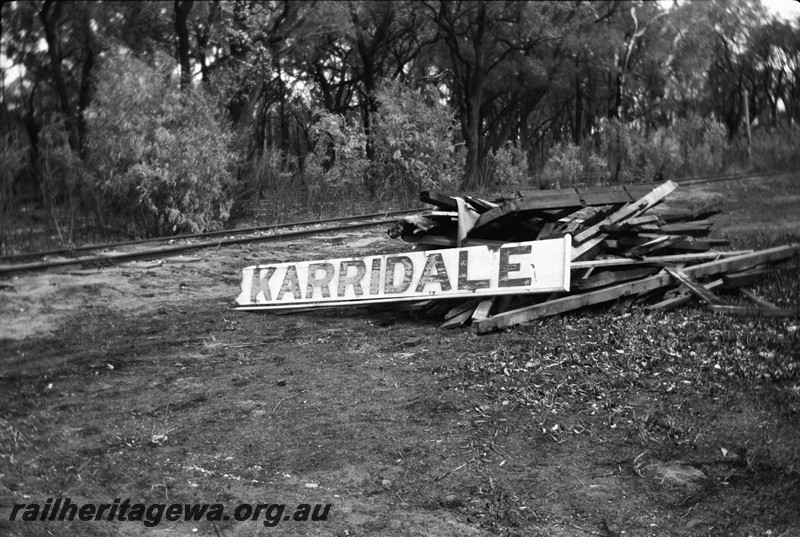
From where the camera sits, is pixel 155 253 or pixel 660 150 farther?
pixel 660 150

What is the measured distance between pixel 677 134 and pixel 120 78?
79.1ft

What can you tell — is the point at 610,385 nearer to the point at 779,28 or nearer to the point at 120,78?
the point at 120,78

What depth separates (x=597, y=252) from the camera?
358 inches

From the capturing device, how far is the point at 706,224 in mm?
10500

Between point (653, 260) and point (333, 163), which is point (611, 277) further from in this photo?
point (333, 163)

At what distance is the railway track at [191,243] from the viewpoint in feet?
32.6

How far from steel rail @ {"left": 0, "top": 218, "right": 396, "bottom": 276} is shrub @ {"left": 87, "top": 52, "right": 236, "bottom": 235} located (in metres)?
1.82

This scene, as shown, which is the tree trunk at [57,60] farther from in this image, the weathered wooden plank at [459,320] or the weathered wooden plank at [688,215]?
the weathered wooden plank at [688,215]

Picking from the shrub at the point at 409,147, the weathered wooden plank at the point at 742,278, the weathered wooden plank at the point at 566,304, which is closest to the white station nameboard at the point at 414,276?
the weathered wooden plank at the point at 566,304

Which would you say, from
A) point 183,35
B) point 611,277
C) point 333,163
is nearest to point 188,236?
point 333,163

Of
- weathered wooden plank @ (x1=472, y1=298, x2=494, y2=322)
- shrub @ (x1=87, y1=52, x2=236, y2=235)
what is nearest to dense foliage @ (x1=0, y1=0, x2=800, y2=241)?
shrub @ (x1=87, y1=52, x2=236, y2=235)

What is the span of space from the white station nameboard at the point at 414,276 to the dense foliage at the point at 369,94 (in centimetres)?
490

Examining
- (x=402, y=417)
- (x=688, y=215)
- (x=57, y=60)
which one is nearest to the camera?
(x=402, y=417)

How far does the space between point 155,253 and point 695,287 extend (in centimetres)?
749
